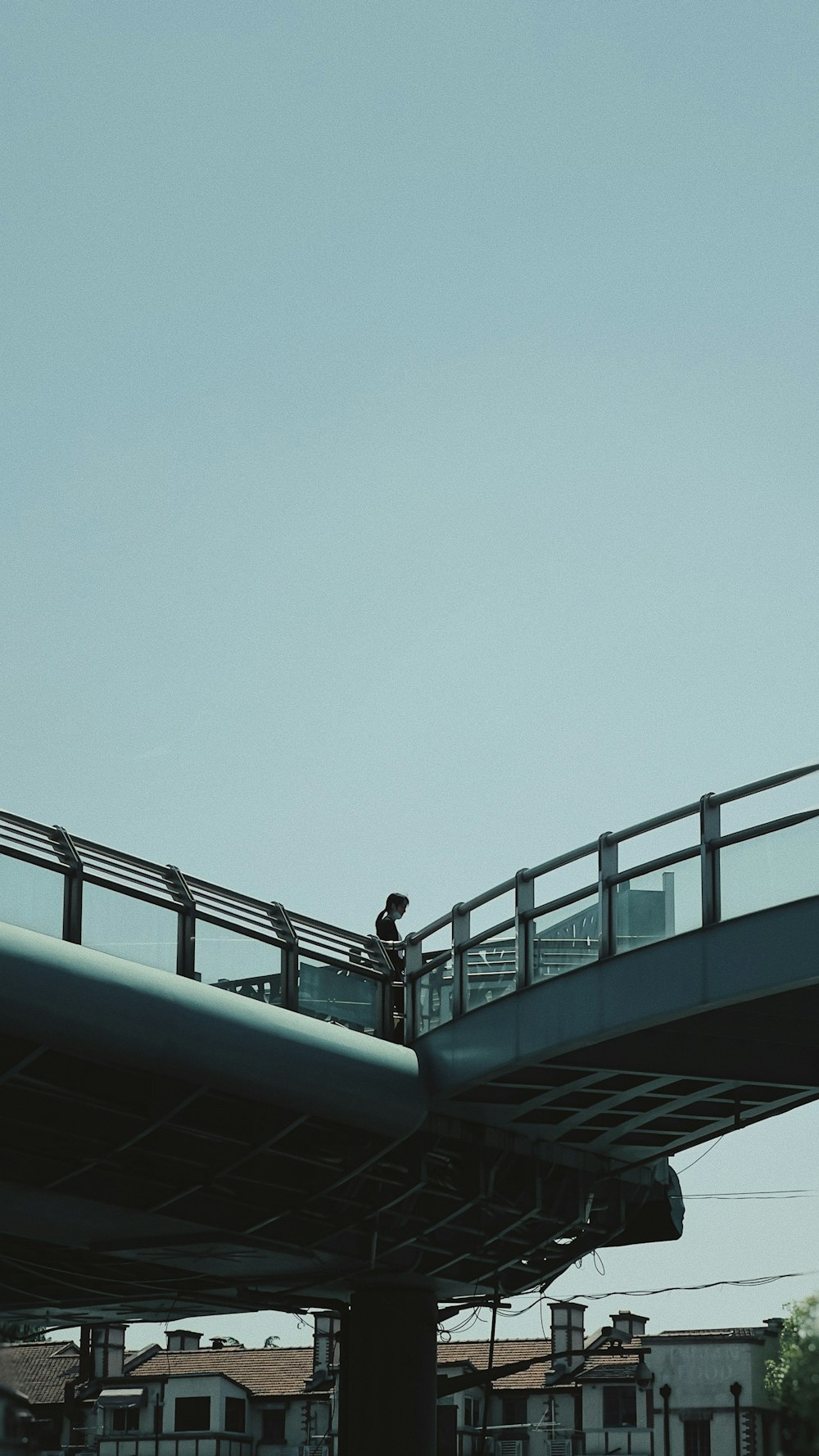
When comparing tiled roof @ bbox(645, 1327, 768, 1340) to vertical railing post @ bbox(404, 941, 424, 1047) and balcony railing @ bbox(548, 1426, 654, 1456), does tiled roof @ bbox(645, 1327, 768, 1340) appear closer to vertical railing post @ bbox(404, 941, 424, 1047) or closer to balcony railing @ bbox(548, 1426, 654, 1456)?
balcony railing @ bbox(548, 1426, 654, 1456)

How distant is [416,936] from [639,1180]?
25.4ft

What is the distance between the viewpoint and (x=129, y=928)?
58.6 feet

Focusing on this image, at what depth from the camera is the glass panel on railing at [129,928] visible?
17.5 meters

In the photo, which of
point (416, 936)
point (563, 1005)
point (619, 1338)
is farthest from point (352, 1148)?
point (619, 1338)

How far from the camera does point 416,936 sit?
859 inches

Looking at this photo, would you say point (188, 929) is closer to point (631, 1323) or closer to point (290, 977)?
point (290, 977)

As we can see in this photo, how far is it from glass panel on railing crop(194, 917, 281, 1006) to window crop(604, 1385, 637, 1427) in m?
44.2

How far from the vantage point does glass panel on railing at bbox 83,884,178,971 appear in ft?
57.3

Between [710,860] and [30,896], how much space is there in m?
6.92

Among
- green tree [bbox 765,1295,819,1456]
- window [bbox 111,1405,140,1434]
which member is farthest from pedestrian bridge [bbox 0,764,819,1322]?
window [bbox 111,1405,140,1434]

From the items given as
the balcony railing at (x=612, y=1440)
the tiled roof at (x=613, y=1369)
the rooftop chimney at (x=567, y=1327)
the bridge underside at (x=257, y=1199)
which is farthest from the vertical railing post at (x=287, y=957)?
the rooftop chimney at (x=567, y=1327)

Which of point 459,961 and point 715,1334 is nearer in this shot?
point 459,961

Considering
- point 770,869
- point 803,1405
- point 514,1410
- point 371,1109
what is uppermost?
point 770,869


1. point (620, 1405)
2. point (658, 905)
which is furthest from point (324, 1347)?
point (658, 905)
